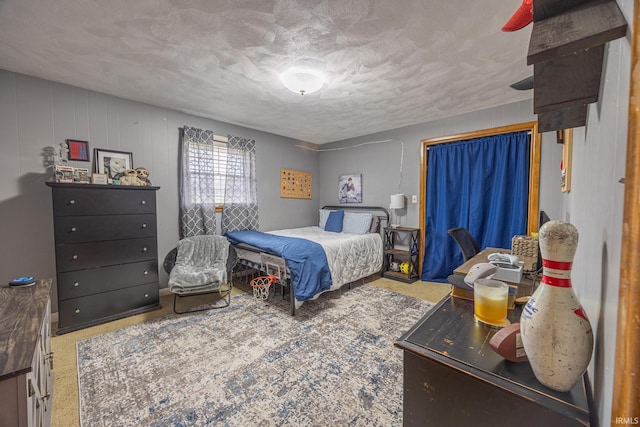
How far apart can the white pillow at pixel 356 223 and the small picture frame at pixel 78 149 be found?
3.58m

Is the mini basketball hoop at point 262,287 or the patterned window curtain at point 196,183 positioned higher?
the patterned window curtain at point 196,183

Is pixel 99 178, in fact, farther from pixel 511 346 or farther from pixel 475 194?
pixel 475 194

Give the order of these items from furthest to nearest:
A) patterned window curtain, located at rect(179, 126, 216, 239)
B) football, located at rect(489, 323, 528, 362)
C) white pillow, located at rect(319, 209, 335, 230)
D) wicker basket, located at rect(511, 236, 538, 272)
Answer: white pillow, located at rect(319, 209, 335, 230) < patterned window curtain, located at rect(179, 126, 216, 239) < wicker basket, located at rect(511, 236, 538, 272) < football, located at rect(489, 323, 528, 362)

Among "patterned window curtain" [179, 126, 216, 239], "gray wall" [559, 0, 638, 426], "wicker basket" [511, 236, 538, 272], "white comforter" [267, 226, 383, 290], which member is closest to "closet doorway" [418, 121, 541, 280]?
"wicker basket" [511, 236, 538, 272]

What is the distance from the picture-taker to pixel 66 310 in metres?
2.45

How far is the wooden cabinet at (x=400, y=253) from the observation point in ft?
13.2

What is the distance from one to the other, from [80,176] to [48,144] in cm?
47

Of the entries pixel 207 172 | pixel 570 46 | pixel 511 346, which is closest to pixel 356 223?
pixel 207 172

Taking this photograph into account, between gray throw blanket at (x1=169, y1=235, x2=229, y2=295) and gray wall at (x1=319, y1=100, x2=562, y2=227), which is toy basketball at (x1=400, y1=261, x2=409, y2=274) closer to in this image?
gray wall at (x1=319, y1=100, x2=562, y2=227)

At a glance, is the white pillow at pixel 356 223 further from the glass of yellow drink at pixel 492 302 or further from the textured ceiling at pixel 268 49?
the glass of yellow drink at pixel 492 302

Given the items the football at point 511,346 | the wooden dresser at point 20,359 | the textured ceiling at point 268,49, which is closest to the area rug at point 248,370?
the wooden dresser at point 20,359

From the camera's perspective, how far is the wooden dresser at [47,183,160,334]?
243 centimetres

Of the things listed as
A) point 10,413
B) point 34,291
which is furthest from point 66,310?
point 10,413

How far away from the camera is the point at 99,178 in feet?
8.82
